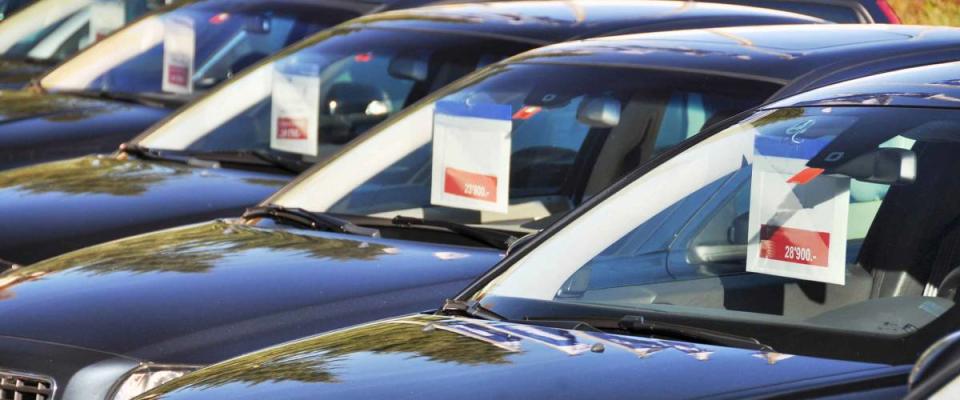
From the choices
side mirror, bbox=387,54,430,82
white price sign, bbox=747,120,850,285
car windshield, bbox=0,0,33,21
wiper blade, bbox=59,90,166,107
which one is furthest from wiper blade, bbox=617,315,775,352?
car windshield, bbox=0,0,33,21

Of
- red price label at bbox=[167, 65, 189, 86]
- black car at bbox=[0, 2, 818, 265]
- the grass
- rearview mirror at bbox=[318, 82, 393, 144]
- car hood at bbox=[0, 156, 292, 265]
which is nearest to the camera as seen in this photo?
car hood at bbox=[0, 156, 292, 265]

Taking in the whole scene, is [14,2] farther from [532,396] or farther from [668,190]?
[532,396]

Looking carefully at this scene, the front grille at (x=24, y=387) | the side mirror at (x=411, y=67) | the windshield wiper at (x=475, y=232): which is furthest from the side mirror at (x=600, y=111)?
the front grille at (x=24, y=387)

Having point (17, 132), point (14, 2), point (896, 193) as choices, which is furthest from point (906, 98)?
point (14, 2)

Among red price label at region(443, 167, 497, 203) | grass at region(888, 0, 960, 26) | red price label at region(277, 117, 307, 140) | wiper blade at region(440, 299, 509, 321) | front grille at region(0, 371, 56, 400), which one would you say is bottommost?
front grille at region(0, 371, 56, 400)

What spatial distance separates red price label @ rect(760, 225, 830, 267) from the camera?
3.78 m

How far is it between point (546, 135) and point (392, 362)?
227cm

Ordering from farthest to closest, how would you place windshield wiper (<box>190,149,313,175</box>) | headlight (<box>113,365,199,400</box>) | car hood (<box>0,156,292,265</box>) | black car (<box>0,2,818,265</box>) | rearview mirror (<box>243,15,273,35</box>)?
rearview mirror (<box>243,15,273,35</box>) → windshield wiper (<box>190,149,313,175</box>) → black car (<box>0,2,818,265</box>) → car hood (<box>0,156,292,265</box>) → headlight (<box>113,365,199,400</box>)

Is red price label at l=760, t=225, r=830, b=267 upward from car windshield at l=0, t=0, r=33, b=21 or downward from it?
downward

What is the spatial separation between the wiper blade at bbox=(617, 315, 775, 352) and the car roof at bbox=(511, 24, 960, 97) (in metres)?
1.36

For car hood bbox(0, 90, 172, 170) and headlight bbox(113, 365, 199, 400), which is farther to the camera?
car hood bbox(0, 90, 172, 170)

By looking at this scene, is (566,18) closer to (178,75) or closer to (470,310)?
(178,75)

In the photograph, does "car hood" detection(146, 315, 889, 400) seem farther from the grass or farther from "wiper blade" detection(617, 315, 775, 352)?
the grass

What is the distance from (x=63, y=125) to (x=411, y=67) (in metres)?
1.83
